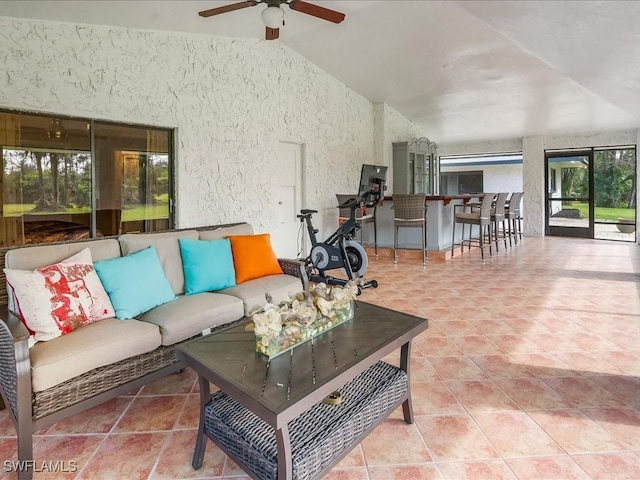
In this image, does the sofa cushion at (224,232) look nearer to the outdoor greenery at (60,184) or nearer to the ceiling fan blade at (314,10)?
the outdoor greenery at (60,184)

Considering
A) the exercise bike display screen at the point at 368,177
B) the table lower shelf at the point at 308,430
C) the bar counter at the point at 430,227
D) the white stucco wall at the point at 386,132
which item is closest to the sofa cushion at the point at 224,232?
the table lower shelf at the point at 308,430

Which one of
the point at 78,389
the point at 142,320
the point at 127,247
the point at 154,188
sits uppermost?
the point at 154,188

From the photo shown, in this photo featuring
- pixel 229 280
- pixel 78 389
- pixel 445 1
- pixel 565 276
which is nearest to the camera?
pixel 78 389

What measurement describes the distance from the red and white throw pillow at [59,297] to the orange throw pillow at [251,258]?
1.09 meters

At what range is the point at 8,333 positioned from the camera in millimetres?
1664

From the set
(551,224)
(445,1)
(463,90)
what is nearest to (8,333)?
(445,1)

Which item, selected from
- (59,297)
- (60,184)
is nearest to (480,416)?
(59,297)

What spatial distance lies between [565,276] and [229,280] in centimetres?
467

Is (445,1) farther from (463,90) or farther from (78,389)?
(78,389)

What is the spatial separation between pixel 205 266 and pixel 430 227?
4.52 meters

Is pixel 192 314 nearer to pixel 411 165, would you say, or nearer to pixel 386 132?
pixel 386 132

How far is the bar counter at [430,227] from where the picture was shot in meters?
6.39

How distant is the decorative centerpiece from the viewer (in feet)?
5.36

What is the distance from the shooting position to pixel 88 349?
6.15 feet
